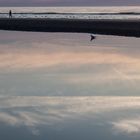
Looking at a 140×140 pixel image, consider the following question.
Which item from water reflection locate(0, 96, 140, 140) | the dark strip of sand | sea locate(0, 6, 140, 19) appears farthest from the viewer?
sea locate(0, 6, 140, 19)

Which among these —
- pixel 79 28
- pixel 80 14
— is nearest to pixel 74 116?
pixel 79 28

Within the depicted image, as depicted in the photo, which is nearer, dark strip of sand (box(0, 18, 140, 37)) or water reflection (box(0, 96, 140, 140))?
water reflection (box(0, 96, 140, 140))

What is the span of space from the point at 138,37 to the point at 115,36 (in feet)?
8.45

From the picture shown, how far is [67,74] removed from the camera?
2483 cm

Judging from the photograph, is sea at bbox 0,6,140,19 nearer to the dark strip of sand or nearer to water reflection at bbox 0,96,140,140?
the dark strip of sand

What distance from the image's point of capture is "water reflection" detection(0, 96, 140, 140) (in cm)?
1742

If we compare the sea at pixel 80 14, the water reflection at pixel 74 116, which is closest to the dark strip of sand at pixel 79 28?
the sea at pixel 80 14

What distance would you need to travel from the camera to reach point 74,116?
1925cm

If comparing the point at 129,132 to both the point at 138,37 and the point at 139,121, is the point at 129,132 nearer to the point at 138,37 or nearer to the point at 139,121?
the point at 139,121

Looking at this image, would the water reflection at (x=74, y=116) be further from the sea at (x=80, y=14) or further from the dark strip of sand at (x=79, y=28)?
the sea at (x=80, y=14)

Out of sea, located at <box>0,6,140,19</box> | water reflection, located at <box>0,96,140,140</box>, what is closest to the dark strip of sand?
sea, located at <box>0,6,140,19</box>

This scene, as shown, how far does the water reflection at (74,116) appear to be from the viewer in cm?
1742

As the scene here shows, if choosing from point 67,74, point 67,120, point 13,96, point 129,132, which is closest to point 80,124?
point 67,120

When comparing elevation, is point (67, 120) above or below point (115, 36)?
below
